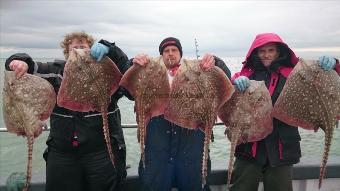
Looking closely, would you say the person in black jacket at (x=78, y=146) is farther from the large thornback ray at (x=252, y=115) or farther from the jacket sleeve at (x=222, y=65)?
the large thornback ray at (x=252, y=115)

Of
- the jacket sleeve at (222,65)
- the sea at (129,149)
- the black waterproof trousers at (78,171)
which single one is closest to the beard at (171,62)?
the jacket sleeve at (222,65)

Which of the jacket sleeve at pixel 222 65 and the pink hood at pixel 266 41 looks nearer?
the jacket sleeve at pixel 222 65

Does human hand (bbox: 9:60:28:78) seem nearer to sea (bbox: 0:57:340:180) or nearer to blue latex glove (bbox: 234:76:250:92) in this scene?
blue latex glove (bbox: 234:76:250:92)

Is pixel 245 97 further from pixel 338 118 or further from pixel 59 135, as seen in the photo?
pixel 59 135

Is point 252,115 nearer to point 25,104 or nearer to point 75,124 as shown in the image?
point 75,124

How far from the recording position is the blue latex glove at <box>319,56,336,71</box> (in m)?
3.48

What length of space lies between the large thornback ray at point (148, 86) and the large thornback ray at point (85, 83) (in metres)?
0.25

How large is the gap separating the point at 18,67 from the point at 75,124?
3.08 feet

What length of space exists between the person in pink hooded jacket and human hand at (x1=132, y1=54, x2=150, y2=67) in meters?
1.11

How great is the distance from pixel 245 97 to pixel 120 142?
1.68 m

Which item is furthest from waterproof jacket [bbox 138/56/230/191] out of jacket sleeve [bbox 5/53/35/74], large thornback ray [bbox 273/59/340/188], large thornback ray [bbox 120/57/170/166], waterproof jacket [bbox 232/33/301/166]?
jacket sleeve [bbox 5/53/35/74]

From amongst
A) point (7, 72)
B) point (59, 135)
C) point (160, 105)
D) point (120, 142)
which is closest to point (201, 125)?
point (160, 105)

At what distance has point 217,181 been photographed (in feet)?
15.9

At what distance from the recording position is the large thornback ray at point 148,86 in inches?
133
